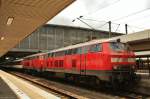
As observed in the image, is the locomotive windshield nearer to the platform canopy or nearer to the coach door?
the coach door

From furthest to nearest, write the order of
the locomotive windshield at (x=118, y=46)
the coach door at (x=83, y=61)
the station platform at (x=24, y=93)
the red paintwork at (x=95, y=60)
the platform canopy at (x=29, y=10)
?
1. the coach door at (x=83, y=61)
2. the locomotive windshield at (x=118, y=46)
3. the red paintwork at (x=95, y=60)
4. the station platform at (x=24, y=93)
5. the platform canopy at (x=29, y=10)

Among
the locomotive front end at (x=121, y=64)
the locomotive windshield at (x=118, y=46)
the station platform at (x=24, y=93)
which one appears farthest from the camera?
the locomotive windshield at (x=118, y=46)

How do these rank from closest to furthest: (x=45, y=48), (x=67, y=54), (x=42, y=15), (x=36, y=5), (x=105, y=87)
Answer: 1. (x=36, y=5)
2. (x=42, y=15)
3. (x=105, y=87)
4. (x=67, y=54)
5. (x=45, y=48)

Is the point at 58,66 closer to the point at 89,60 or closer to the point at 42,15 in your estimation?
the point at 89,60

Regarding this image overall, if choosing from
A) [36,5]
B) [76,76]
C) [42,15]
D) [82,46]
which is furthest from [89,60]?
[36,5]

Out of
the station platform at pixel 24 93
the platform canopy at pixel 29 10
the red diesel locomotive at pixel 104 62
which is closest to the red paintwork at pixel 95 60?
the red diesel locomotive at pixel 104 62

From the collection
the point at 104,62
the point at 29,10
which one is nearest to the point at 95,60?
the point at 104,62

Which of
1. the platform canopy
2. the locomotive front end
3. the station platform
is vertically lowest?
the station platform

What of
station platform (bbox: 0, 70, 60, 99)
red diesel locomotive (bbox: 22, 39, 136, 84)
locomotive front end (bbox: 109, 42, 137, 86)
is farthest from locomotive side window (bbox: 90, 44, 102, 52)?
station platform (bbox: 0, 70, 60, 99)

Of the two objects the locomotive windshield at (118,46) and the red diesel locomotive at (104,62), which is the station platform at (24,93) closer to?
the red diesel locomotive at (104,62)

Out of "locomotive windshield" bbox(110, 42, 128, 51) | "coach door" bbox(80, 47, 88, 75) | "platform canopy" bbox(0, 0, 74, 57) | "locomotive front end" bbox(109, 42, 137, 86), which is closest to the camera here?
"platform canopy" bbox(0, 0, 74, 57)

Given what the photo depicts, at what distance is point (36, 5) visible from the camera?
12.5 meters

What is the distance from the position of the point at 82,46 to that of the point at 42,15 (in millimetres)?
4988

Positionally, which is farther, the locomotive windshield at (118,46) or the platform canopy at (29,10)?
the locomotive windshield at (118,46)
